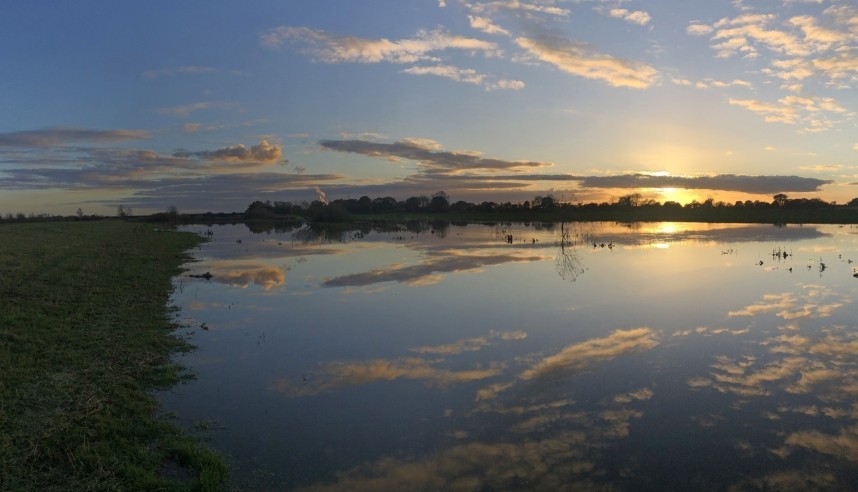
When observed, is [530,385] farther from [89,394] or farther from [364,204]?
[364,204]

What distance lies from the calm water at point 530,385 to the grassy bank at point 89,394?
651 millimetres

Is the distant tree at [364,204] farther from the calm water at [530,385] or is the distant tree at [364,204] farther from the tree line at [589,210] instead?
the calm water at [530,385]

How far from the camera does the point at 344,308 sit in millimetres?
18297

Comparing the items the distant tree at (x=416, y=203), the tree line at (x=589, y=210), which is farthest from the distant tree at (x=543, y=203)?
the distant tree at (x=416, y=203)

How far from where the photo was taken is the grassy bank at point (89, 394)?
22.5ft

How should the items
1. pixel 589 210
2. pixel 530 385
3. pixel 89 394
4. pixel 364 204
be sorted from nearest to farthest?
pixel 89 394, pixel 530 385, pixel 589 210, pixel 364 204

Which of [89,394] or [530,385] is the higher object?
[89,394]

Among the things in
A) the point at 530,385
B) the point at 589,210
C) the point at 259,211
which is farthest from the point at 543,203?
the point at 530,385

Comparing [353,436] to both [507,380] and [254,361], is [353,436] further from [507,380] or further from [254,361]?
[254,361]

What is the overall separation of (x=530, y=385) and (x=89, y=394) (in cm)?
845

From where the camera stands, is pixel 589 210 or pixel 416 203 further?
pixel 416 203

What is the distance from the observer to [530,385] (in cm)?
1030

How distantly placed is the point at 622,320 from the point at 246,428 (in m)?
11.6

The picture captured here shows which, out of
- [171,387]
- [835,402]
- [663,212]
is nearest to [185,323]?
[171,387]
